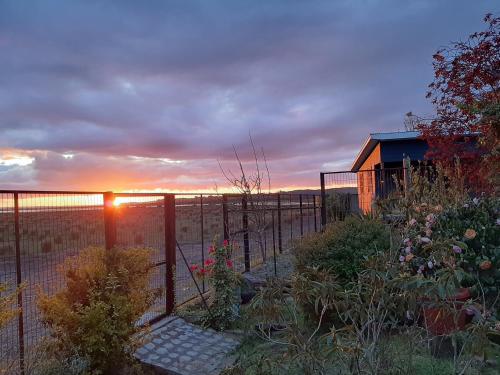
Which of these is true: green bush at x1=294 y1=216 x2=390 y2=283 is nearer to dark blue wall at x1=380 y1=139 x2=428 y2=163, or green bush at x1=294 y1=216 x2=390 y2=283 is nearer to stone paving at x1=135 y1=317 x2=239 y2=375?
stone paving at x1=135 y1=317 x2=239 y2=375

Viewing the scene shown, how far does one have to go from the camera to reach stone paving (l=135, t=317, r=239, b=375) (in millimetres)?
5211

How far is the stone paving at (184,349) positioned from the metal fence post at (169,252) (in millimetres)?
355

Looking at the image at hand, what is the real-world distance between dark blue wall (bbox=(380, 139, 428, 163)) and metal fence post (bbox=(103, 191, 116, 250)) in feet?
38.9

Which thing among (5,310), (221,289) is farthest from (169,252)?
(5,310)

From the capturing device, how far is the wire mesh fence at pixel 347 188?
39.8 ft

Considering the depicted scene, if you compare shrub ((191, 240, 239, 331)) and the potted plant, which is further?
shrub ((191, 240, 239, 331))

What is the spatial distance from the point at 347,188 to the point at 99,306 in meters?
12.4

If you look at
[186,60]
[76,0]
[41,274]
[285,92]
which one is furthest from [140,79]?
[41,274]

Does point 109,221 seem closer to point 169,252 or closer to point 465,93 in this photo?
point 169,252

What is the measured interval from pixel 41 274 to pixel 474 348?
4.09 m

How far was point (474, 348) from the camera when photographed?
2.61 meters

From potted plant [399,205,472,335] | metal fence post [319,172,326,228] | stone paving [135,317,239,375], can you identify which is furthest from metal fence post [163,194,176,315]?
metal fence post [319,172,326,228]

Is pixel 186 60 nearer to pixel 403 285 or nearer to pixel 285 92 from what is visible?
pixel 285 92

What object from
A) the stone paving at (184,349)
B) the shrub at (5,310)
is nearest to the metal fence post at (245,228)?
the stone paving at (184,349)
